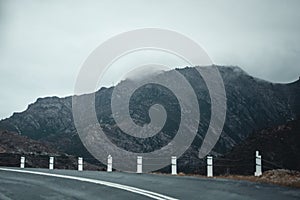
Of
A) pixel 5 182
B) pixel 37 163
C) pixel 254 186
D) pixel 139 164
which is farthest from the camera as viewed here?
pixel 37 163

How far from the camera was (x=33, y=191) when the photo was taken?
43.8 feet

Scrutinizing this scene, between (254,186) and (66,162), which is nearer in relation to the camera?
(254,186)

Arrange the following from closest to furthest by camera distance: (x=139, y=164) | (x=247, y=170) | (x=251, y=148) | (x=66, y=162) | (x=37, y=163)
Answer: (x=139, y=164) < (x=37, y=163) < (x=66, y=162) < (x=247, y=170) < (x=251, y=148)

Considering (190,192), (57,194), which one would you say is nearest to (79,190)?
(57,194)

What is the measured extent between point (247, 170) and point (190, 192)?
444 feet

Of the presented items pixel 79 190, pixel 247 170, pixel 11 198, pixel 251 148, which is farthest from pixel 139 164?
pixel 251 148

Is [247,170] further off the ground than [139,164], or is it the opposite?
[139,164]

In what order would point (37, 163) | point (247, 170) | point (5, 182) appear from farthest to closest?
point (247, 170) → point (37, 163) → point (5, 182)

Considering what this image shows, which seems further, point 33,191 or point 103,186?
point 103,186

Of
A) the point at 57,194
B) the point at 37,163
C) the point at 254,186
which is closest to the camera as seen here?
the point at 57,194

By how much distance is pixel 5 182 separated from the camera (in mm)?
16109

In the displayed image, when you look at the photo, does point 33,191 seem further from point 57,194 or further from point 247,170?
point 247,170

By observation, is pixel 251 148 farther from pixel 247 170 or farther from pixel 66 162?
pixel 66 162

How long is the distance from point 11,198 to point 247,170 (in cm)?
13773
